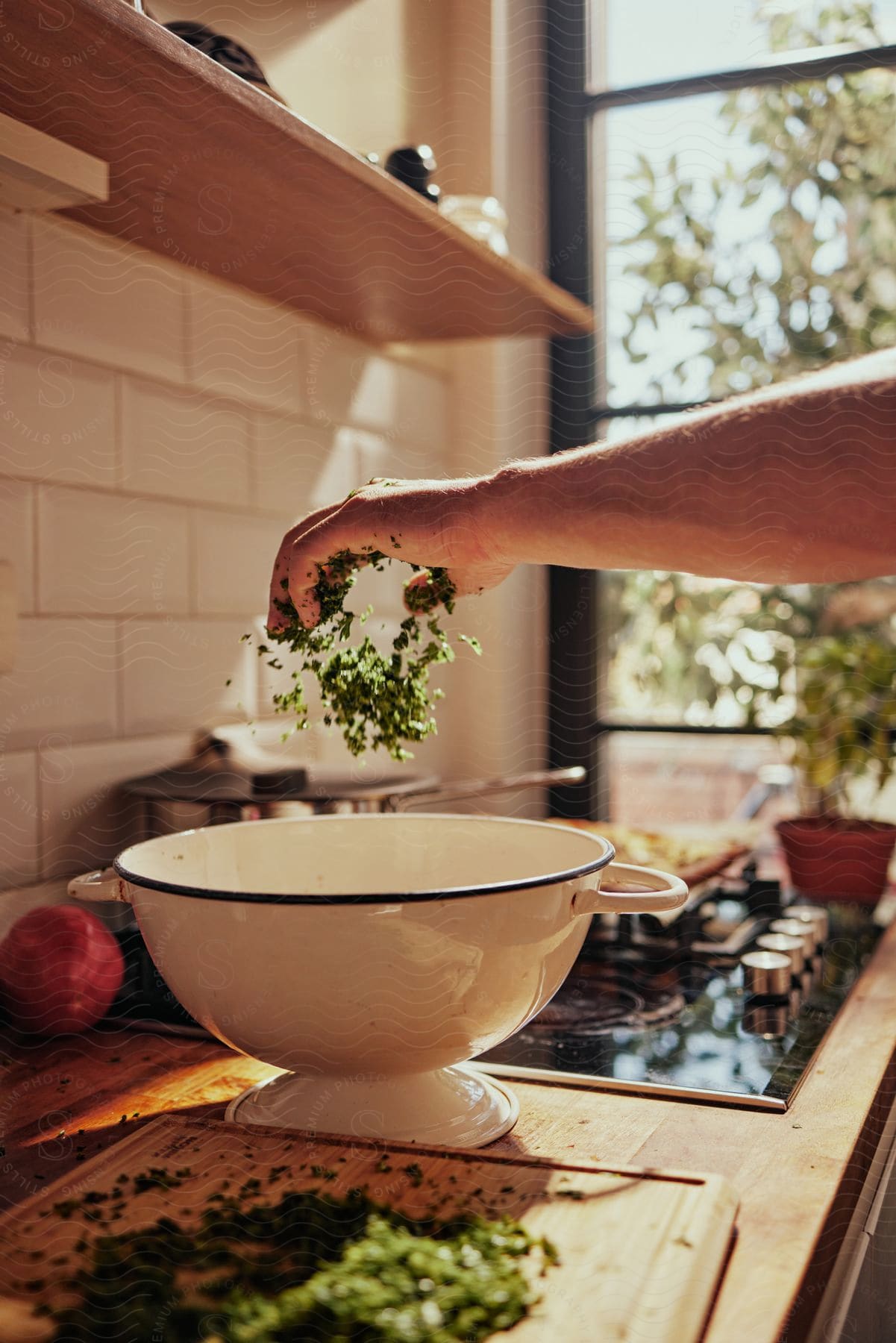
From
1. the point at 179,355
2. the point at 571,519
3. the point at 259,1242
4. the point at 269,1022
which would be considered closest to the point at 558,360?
the point at 179,355

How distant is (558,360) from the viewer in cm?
160

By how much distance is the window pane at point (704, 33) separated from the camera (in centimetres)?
144

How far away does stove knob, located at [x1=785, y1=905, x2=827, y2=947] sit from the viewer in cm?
99

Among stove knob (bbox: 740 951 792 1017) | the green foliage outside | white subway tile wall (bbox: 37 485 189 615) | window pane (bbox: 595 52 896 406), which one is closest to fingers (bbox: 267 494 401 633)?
white subway tile wall (bbox: 37 485 189 615)

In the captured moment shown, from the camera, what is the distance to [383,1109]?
599 millimetres

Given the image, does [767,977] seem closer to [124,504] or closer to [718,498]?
[718,498]

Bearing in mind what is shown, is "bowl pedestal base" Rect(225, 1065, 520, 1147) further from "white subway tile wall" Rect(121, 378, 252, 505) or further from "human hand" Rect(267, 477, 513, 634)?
"white subway tile wall" Rect(121, 378, 252, 505)

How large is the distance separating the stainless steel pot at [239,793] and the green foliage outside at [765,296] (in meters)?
0.63

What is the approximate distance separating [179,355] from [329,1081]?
62 cm

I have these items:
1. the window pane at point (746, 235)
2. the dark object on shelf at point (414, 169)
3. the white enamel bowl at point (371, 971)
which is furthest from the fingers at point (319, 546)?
the window pane at point (746, 235)

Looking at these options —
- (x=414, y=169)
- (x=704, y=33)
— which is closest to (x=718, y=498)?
(x=414, y=169)

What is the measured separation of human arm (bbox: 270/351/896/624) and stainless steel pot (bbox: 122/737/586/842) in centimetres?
Answer: 32

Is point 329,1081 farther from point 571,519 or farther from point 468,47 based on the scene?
point 468,47

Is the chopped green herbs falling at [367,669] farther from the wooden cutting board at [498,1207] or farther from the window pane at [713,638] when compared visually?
the window pane at [713,638]
